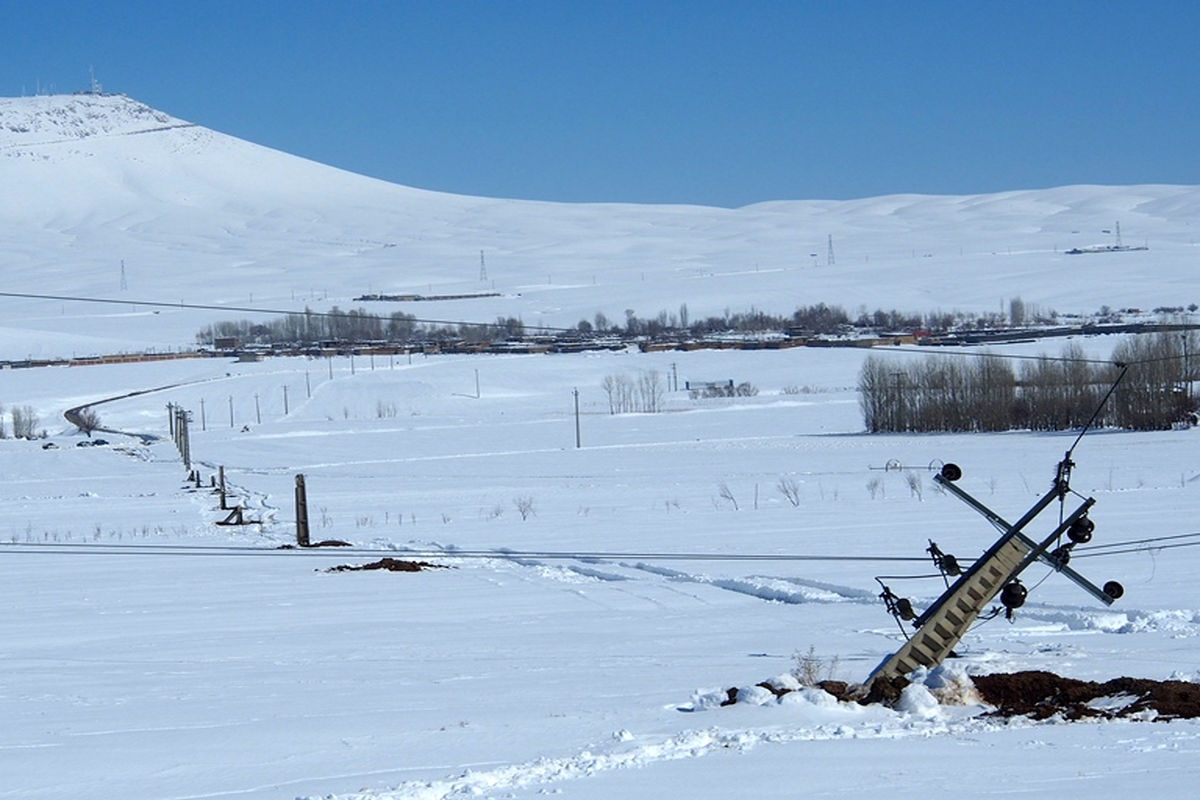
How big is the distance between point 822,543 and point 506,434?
3957 centimetres

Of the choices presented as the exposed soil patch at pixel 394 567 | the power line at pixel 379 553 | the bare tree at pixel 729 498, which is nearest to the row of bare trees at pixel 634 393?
the bare tree at pixel 729 498

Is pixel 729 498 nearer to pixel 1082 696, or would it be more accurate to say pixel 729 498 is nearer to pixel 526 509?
pixel 526 509

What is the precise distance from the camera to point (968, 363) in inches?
2388

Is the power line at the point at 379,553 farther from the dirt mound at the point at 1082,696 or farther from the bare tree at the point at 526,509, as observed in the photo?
the dirt mound at the point at 1082,696

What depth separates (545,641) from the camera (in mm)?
11250

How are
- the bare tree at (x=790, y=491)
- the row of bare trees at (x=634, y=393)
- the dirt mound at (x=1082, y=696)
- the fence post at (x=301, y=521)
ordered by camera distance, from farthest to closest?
the row of bare trees at (x=634, y=393) < the bare tree at (x=790, y=491) < the fence post at (x=301, y=521) < the dirt mound at (x=1082, y=696)

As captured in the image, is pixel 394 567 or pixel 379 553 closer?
pixel 394 567

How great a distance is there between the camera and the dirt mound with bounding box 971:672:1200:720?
24.9ft

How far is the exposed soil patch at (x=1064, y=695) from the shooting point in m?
7.60

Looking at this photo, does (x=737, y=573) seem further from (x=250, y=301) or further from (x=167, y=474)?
(x=250, y=301)

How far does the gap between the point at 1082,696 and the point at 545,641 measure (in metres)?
4.51

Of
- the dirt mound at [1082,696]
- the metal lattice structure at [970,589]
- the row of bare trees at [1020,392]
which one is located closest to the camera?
the dirt mound at [1082,696]

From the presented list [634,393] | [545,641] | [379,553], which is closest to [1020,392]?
[634,393]

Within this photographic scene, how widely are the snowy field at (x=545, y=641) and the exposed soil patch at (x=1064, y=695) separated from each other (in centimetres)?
19
